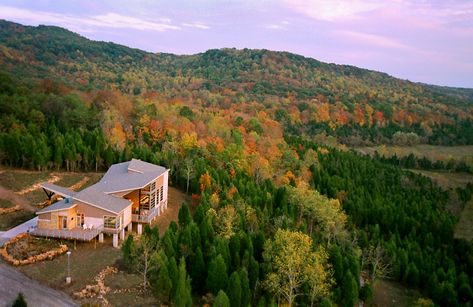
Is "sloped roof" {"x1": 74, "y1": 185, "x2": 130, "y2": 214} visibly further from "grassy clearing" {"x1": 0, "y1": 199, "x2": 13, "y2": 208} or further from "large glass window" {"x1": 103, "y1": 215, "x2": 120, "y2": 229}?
"grassy clearing" {"x1": 0, "y1": 199, "x2": 13, "y2": 208}

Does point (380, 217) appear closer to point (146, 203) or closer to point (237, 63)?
point (146, 203)

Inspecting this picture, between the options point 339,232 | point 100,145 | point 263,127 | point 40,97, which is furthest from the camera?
point 263,127

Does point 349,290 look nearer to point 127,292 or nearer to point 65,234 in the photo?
point 127,292

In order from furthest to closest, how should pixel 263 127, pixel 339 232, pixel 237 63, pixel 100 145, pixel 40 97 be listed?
pixel 237 63 → pixel 263 127 → pixel 40 97 → pixel 100 145 → pixel 339 232

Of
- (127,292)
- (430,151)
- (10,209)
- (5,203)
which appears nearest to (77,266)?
(127,292)

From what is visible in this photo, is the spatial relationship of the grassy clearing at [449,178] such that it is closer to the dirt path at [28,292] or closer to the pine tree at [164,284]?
the pine tree at [164,284]

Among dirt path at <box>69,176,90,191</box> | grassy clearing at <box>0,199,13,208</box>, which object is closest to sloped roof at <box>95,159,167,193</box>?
dirt path at <box>69,176,90,191</box>

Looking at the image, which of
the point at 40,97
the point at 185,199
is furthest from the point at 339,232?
the point at 40,97
